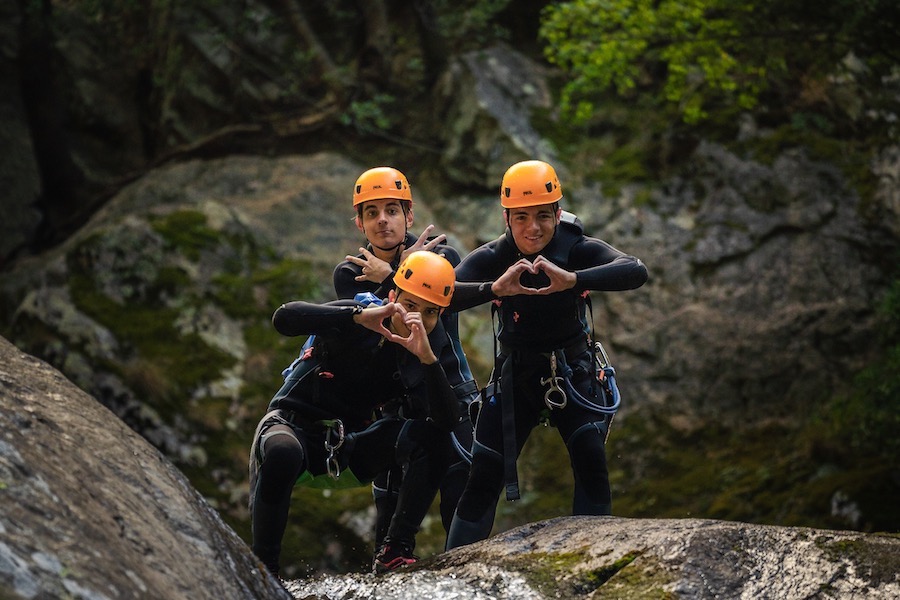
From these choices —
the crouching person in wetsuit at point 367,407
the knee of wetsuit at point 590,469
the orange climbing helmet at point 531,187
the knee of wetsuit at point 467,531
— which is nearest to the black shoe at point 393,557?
the crouching person in wetsuit at point 367,407

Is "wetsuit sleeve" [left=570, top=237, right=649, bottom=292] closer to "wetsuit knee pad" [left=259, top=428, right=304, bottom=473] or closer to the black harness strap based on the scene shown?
the black harness strap

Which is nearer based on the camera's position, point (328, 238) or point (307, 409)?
point (307, 409)

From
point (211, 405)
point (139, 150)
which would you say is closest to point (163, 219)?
point (211, 405)

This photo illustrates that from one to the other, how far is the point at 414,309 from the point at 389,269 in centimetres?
71

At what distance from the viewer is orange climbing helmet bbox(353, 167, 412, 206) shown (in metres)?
6.36

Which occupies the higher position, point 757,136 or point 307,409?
point 757,136

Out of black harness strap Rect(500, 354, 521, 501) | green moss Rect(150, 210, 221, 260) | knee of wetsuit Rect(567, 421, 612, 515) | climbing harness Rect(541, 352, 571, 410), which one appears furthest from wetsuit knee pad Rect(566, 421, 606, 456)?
green moss Rect(150, 210, 221, 260)

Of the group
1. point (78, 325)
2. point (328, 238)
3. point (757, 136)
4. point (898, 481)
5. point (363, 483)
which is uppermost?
point (757, 136)

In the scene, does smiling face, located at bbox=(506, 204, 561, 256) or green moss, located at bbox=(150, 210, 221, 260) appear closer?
smiling face, located at bbox=(506, 204, 561, 256)

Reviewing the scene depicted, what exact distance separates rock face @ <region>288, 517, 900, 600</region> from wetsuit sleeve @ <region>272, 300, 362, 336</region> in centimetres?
138

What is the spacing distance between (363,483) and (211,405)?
529cm

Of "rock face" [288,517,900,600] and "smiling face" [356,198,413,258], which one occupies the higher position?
"smiling face" [356,198,413,258]

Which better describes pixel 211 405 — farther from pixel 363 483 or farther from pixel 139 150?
pixel 139 150

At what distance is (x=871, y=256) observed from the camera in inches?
490
